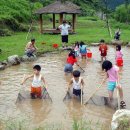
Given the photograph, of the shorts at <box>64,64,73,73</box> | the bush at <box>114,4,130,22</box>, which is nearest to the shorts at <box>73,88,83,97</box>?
the shorts at <box>64,64,73,73</box>

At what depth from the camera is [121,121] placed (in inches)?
337

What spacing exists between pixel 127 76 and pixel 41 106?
5578mm

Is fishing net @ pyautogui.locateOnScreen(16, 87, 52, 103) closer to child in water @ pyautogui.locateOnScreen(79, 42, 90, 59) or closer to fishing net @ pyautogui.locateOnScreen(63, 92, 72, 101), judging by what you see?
fishing net @ pyautogui.locateOnScreen(63, 92, 72, 101)

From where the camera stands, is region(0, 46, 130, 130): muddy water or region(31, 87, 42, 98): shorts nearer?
region(0, 46, 130, 130): muddy water

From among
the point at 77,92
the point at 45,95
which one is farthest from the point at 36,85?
the point at 77,92

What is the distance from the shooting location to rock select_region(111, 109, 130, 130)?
27.4 feet

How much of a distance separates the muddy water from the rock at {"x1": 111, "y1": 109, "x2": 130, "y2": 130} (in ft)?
4.70

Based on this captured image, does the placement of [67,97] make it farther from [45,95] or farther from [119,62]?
[119,62]

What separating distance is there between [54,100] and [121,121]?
170 inches

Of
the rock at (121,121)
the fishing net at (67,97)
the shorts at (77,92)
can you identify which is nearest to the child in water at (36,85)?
the fishing net at (67,97)

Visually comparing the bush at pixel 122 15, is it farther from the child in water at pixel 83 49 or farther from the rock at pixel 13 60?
the rock at pixel 13 60

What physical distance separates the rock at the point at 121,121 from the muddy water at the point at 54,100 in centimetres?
143

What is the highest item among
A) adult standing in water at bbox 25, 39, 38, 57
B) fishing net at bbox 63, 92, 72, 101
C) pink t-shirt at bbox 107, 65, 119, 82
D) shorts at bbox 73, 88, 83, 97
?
pink t-shirt at bbox 107, 65, 119, 82

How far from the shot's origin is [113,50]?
79.6ft
